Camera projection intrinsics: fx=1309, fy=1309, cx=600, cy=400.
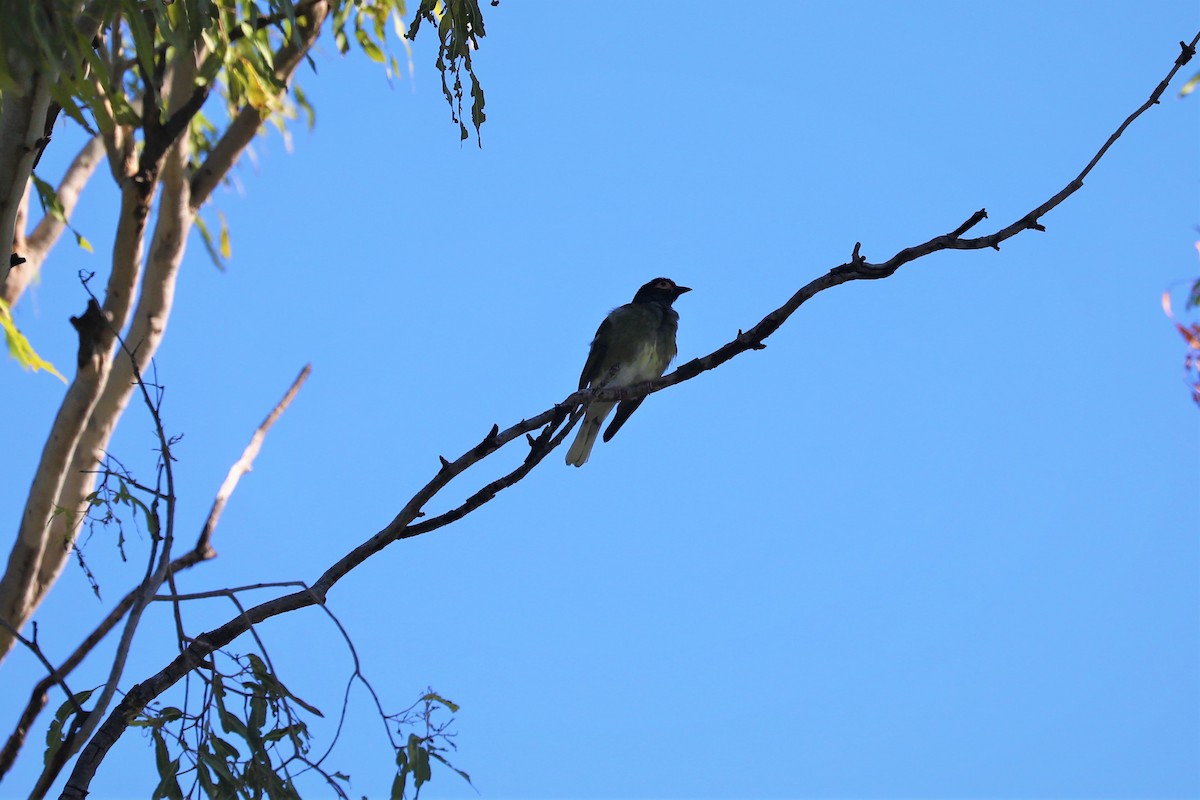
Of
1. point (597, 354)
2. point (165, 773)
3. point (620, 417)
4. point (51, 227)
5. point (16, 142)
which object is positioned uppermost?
point (51, 227)

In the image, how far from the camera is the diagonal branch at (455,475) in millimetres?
2736

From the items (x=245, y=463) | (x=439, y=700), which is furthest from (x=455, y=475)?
(x=245, y=463)

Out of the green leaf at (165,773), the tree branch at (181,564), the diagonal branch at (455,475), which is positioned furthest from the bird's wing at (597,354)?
the green leaf at (165,773)

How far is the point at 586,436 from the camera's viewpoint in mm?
6309

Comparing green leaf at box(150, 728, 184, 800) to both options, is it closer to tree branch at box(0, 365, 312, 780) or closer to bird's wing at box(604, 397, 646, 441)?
tree branch at box(0, 365, 312, 780)

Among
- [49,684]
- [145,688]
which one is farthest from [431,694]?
[49,684]

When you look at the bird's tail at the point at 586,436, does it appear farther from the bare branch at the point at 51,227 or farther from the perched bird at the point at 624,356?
the bare branch at the point at 51,227

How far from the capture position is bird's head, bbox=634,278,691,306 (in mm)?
6773

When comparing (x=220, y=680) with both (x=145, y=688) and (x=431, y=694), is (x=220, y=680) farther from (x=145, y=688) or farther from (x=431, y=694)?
(x=431, y=694)

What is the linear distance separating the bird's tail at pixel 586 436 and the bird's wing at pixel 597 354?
190 mm

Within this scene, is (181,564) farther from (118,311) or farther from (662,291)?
(662,291)

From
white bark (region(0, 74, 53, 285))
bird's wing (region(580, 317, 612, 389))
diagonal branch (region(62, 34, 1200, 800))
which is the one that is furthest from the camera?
bird's wing (region(580, 317, 612, 389))

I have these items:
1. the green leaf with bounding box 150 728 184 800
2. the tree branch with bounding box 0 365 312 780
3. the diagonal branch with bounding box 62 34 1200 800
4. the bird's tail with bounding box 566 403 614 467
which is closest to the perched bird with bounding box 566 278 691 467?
the bird's tail with bounding box 566 403 614 467

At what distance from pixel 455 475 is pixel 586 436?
345cm
